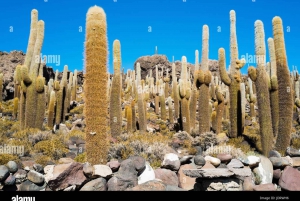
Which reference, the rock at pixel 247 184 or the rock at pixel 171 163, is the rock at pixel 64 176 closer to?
the rock at pixel 171 163

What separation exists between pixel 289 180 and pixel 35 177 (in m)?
5.26

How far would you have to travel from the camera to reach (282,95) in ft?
30.4

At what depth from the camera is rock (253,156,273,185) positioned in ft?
21.6

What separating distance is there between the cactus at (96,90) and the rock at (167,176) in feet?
4.88

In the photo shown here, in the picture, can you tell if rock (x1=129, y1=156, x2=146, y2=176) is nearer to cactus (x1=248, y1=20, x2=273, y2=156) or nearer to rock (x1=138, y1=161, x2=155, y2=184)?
rock (x1=138, y1=161, x2=155, y2=184)

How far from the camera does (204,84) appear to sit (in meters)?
12.6

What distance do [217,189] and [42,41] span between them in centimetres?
1091

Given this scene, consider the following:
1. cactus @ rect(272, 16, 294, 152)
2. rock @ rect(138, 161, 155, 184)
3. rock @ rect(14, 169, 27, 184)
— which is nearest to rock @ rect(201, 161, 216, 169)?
rock @ rect(138, 161, 155, 184)

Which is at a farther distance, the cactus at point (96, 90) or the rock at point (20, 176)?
the cactus at point (96, 90)

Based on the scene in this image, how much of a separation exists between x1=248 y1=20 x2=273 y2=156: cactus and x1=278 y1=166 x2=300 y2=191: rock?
285 cm

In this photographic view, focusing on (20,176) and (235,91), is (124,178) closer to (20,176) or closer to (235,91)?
(20,176)

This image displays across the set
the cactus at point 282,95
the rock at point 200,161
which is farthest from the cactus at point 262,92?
the rock at point 200,161

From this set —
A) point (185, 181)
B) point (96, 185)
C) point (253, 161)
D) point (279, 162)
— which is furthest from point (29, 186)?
point (279, 162)

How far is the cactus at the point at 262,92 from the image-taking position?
9219 mm
